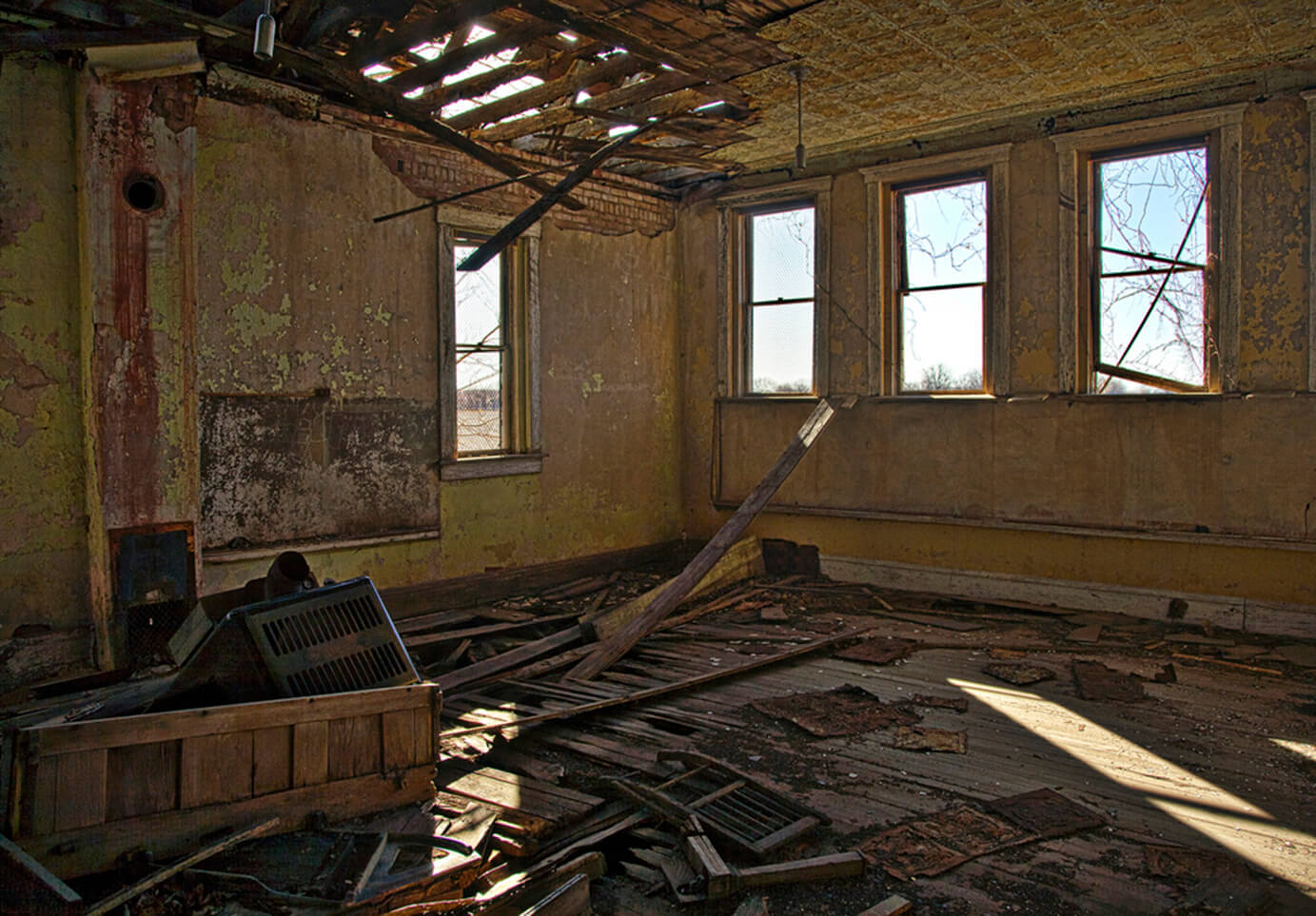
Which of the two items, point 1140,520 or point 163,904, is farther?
point 1140,520

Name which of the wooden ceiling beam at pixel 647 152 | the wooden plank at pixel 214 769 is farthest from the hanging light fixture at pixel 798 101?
the wooden plank at pixel 214 769

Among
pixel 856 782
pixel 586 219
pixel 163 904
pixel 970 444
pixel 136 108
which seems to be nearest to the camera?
pixel 163 904

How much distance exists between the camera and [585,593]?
8148 millimetres

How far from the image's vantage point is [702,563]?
7.21 meters

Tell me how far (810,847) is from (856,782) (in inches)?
28.4

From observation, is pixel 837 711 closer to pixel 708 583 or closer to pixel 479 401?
pixel 708 583

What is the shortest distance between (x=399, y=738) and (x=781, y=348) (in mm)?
6511

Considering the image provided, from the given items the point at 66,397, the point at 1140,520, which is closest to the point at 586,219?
the point at 66,397

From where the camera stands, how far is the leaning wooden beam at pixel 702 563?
19.9ft

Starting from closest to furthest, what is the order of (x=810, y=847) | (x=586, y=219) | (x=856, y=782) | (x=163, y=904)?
1. (x=163, y=904)
2. (x=810, y=847)
3. (x=856, y=782)
4. (x=586, y=219)

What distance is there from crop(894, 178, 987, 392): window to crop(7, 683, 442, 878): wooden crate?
238 inches

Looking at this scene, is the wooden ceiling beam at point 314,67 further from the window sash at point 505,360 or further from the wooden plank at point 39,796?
the wooden plank at point 39,796

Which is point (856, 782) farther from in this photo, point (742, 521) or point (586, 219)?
point (586, 219)

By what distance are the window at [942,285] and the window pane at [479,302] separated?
3722mm
